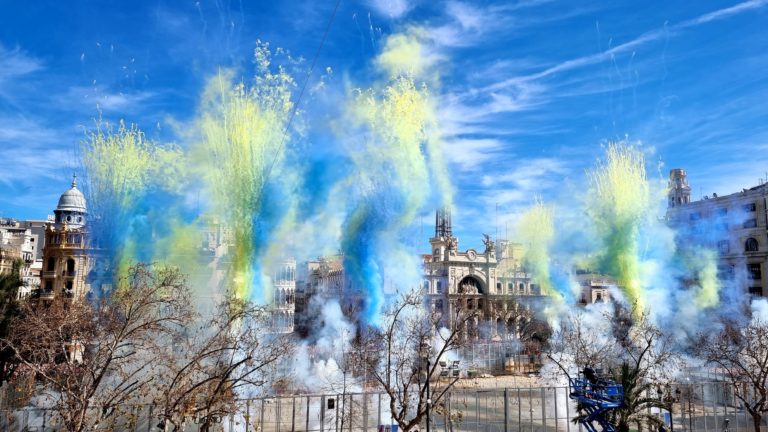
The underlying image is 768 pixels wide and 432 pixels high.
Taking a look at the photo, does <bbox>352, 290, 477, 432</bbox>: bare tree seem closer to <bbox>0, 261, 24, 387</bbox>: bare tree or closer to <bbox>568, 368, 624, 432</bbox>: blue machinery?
<bbox>568, 368, 624, 432</bbox>: blue machinery

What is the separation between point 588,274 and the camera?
348 ft

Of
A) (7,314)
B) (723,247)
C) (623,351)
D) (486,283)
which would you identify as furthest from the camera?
(486,283)

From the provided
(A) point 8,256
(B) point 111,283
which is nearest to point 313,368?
(B) point 111,283

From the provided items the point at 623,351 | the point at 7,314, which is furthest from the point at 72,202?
the point at 623,351

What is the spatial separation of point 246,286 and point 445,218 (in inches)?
2738

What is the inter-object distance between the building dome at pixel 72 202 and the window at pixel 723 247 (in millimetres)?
82499

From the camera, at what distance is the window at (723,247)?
78625mm

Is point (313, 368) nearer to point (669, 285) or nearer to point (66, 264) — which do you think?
point (66, 264)

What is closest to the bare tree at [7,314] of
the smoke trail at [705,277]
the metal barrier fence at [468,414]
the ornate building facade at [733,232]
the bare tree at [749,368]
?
the metal barrier fence at [468,414]

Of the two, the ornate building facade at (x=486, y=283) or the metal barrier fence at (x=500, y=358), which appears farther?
the ornate building facade at (x=486, y=283)

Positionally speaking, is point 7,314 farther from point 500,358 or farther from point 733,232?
point 733,232

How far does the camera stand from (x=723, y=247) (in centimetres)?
7919

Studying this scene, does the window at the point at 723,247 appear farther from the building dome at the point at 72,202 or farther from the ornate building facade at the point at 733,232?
the building dome at the point at 72,202

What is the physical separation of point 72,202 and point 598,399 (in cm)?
7362
